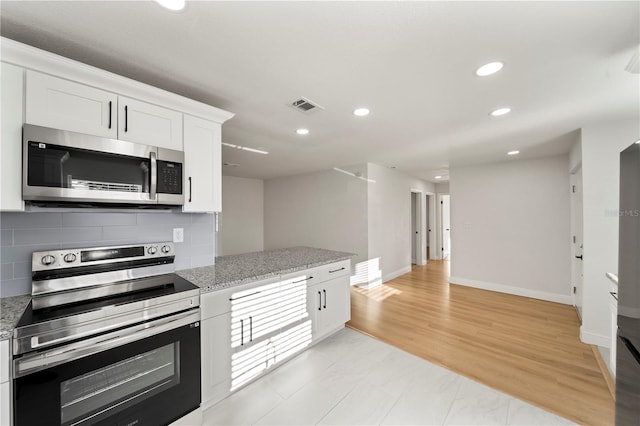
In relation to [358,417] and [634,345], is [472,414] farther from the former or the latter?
[634,345]

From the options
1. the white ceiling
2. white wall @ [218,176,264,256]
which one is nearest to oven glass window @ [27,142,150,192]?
the white ceiling

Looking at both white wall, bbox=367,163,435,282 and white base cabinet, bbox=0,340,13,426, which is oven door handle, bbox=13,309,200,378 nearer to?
white base cabinet, bbox=0,340,13,426

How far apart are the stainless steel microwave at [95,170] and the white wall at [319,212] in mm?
3361

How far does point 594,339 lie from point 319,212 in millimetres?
4512

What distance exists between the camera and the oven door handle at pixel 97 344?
1166 mm

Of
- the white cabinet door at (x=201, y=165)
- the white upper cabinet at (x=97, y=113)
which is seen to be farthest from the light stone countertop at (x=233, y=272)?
the white upper cabinet at (x=97, y=113)

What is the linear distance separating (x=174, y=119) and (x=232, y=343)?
5.74 ft

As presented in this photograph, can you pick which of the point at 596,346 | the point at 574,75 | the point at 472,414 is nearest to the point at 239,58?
the point at 574,75

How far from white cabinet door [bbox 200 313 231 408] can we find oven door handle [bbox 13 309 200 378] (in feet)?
0.58

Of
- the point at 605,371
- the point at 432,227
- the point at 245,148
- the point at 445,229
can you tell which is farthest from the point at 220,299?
the point at 445,229

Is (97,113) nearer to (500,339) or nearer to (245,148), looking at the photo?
(245,148)

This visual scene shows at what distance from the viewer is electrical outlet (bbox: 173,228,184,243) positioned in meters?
2.21

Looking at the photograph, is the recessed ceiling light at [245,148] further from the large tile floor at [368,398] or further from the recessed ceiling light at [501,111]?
the recessed ceiling light at [501,111]

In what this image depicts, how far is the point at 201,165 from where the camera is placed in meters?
2.10
